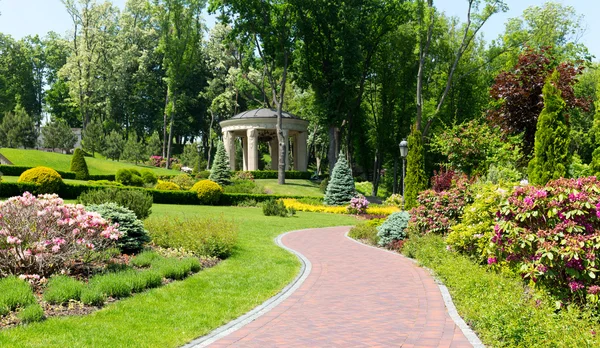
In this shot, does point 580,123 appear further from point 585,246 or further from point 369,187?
point 585,246

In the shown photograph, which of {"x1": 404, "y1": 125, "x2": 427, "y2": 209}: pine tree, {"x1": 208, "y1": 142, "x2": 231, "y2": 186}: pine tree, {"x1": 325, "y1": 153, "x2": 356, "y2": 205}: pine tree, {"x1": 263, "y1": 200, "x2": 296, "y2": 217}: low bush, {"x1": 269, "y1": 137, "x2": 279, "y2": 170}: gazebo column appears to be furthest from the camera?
{"x1": 269, "y1": 137, "x2": 279, "y2": 170}: gazebo column

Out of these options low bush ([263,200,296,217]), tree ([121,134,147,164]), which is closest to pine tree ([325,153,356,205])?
low bush ([263,200,296,217])

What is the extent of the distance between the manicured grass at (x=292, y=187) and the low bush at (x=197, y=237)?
2403 cm

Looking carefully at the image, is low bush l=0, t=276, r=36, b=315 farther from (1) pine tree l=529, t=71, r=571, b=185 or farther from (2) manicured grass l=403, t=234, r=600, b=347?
(1) pine tree l=529, t=71, r=571, b=185

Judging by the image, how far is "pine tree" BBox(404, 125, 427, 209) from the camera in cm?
2256

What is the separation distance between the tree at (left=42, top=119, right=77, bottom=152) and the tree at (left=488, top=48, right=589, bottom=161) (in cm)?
4430

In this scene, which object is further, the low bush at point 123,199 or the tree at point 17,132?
the tree at point 17,132

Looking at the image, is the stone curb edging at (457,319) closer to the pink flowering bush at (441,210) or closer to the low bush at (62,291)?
the pink flowering bush at (441,210)

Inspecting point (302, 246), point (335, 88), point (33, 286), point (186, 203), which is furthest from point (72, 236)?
point (335, 88)

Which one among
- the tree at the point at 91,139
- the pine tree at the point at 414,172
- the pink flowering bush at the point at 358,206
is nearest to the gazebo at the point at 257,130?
the tree at the point at 91,139

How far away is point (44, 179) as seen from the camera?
79.3ft

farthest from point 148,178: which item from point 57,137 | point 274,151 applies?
point 57,137

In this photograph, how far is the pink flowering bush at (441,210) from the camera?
14.0 metres

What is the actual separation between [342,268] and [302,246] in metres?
3.71
